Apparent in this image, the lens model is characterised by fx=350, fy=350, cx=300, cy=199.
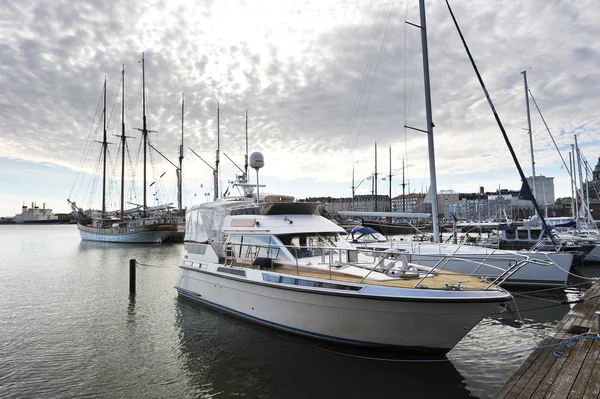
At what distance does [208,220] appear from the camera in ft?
45.6

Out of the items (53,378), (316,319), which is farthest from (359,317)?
(53,378)

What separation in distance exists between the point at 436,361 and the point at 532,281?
11.6 meters

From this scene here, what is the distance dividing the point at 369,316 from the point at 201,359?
4347mm

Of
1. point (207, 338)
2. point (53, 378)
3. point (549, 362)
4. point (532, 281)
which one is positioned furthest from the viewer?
point (532, 281)

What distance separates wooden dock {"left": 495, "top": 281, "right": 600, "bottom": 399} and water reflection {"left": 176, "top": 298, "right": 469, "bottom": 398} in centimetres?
156

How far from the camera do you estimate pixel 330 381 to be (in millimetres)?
7297

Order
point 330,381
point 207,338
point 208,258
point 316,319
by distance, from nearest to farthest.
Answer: point 330,381 < point 316,319 < point 207,338 < point 208,258

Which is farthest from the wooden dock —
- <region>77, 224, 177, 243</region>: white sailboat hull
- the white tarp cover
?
<region>77, 224, 177, 243</region>: white sailboat hull

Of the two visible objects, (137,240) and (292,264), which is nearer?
(292,264)

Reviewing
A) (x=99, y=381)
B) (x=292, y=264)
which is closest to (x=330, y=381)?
(x=292, y=264)

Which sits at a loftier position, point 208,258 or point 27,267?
point 208,258

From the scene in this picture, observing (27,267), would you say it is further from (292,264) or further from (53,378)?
(292,264)

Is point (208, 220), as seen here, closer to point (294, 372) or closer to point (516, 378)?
point (294, 372)

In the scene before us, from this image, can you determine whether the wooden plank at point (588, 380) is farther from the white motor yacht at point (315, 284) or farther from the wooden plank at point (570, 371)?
the white motor yacht at point (315, 284)
